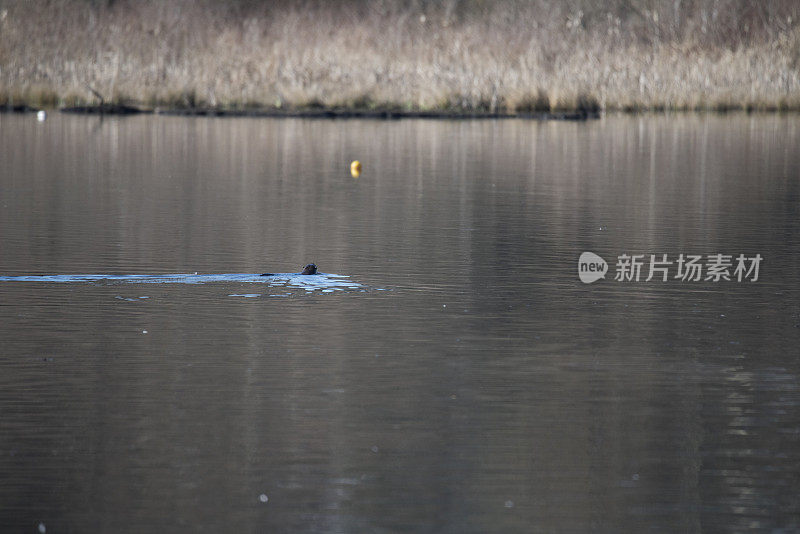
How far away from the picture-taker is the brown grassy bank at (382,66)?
34531 mm

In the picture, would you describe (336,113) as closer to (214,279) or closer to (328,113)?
(328,113)

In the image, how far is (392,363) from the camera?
8680 millimetres

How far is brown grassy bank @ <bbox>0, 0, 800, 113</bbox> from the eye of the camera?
3453 centimetres

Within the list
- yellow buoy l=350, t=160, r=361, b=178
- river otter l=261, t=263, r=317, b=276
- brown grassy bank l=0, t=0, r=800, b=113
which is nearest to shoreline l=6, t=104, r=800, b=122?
brown grassy bank l=0, t=0, r=800, b=113

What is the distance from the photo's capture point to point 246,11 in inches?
1796

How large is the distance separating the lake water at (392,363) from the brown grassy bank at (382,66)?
15541 millimetres

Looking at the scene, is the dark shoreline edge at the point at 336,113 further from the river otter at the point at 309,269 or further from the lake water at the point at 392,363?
the river otter at the point at 309,269

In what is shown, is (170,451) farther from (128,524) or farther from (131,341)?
(131,341)

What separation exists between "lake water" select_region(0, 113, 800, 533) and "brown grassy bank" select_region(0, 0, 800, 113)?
15541 millimetres

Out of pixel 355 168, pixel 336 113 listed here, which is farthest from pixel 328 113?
pixel 355 168

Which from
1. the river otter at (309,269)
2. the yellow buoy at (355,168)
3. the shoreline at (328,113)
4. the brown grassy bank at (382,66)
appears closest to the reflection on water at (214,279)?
the river otter at (309,269)

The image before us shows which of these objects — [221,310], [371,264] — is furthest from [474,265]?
[221,310]

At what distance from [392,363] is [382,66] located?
1024 inches

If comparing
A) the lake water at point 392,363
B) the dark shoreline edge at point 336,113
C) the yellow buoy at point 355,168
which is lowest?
the lake water at point 392,363
